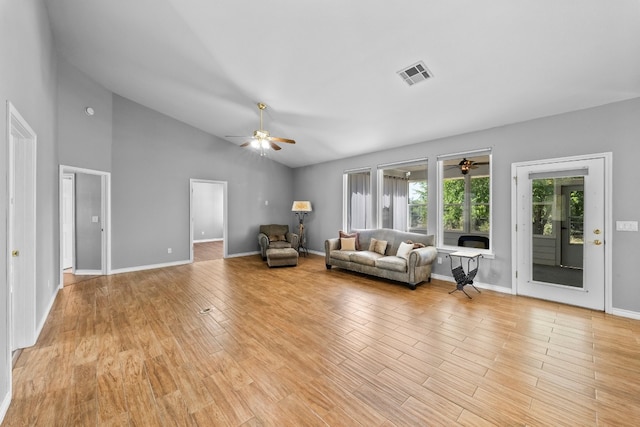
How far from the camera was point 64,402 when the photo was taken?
1796mm

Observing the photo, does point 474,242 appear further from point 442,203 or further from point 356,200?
point 356,200

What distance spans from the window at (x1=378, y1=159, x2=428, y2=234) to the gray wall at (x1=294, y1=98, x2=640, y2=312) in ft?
1.03

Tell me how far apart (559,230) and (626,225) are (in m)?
0.63

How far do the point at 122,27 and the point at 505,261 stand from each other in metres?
6.42

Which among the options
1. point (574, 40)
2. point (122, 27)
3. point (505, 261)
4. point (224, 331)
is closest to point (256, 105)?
point (122, 27)

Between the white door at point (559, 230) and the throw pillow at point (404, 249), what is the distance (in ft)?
5.18

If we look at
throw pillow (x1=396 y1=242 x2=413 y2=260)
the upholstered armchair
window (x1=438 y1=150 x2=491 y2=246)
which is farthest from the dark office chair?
the upholstered armchair

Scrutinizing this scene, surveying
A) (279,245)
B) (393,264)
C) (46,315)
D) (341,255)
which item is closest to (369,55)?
(393,264)

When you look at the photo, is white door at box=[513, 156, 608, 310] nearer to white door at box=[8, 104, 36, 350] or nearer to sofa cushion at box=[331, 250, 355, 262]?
sofa cushion at box=[331, 250, 355, 262]

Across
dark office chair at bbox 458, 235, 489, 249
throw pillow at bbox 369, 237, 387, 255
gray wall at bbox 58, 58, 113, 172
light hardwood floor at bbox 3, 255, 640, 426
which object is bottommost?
light hardwood floor at bbox 3, 255, 640, 426

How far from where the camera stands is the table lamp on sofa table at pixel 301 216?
7258mm

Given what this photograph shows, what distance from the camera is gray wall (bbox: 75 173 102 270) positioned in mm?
5168

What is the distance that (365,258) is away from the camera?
5008mm

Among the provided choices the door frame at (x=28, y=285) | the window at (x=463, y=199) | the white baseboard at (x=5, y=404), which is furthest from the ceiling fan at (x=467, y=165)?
the white baseboard at (x=5, y=404)
